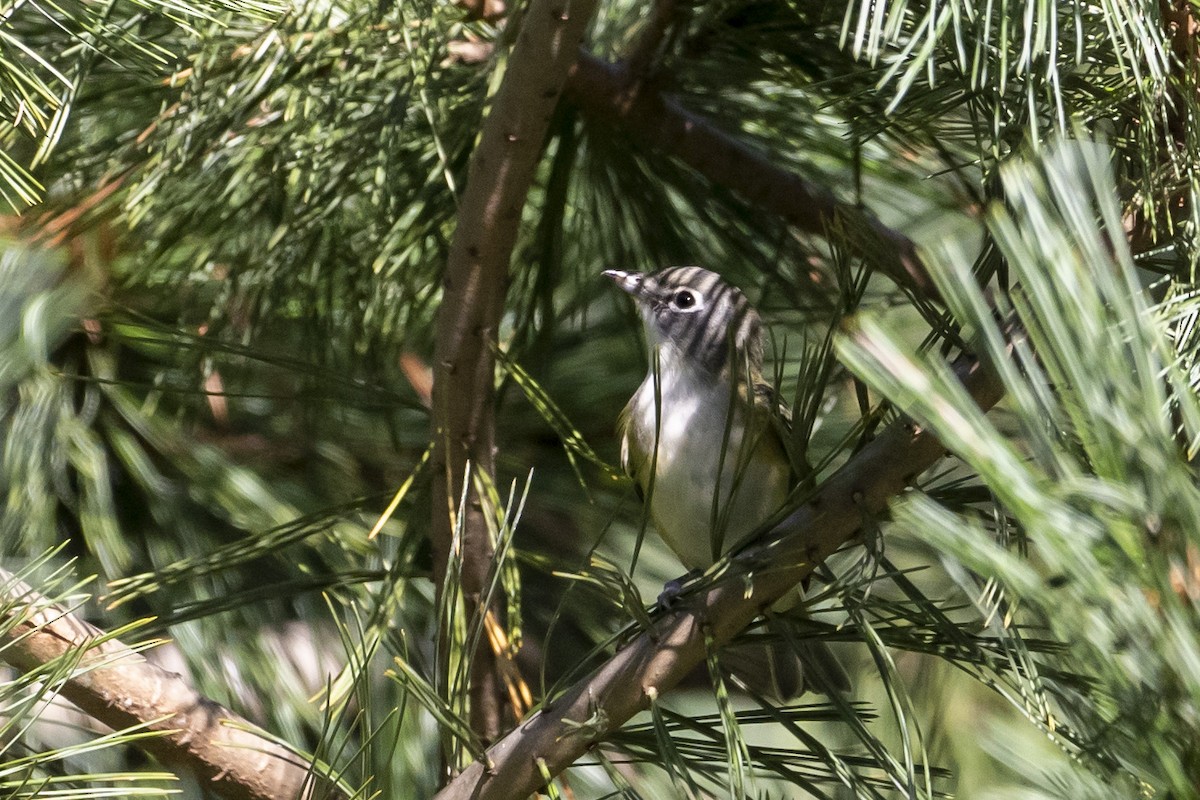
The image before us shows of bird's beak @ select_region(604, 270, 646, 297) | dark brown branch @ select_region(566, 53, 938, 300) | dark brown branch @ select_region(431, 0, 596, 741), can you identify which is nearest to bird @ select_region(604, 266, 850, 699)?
bird's beak @ select_region(604, 270, 646, 297)

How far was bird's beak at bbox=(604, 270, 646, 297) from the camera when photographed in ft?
6.15

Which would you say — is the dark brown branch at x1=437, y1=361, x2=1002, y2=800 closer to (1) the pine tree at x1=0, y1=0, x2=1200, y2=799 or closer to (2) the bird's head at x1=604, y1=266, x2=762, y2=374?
(1) the pine tree at x1=0, y1=0, x2=1200, y2=799

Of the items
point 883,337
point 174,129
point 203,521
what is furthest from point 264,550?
point 883,337

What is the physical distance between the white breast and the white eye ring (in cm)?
13

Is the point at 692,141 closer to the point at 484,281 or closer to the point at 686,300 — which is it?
the point at 686,300

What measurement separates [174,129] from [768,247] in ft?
3.17

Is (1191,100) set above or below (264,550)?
above

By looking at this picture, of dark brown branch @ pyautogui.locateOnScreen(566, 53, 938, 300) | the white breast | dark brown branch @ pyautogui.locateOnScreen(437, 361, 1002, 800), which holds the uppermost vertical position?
dark brown branch @ pyautogui.locateOnScreen(566, 53, 938, 300)

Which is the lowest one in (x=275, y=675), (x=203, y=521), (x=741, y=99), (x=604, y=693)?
(x=275, y=675)

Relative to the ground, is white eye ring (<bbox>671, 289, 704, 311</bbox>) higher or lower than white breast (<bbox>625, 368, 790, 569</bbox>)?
higher

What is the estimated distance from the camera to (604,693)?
3.48 feet

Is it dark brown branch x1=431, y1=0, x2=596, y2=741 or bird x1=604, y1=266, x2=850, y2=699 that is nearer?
dark brown branch x1=431, y1=0, x2=596, y2=741

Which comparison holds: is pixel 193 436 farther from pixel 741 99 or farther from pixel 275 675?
pixel 741 99

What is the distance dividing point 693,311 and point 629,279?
0.13 meters
